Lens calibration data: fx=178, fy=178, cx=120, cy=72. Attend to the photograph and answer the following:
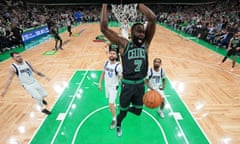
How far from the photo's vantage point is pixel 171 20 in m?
23.6

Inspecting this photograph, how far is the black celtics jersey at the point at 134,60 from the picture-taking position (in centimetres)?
243

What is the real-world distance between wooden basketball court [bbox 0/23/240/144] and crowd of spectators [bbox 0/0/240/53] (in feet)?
5.55

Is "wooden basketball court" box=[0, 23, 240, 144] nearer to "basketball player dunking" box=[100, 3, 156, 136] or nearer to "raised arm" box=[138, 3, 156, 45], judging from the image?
"basketball player dunking" box=[100, 3, 156, 136]

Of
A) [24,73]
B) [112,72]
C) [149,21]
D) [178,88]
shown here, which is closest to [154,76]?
[112,72]

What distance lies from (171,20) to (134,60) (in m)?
23.1

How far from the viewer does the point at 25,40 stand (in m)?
13.6

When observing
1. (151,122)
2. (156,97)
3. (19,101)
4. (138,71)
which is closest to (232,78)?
(151,122)

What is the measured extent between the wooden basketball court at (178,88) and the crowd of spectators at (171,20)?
1691 millimetres

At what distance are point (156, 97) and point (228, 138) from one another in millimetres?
2270

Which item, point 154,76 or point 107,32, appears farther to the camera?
point 154,76

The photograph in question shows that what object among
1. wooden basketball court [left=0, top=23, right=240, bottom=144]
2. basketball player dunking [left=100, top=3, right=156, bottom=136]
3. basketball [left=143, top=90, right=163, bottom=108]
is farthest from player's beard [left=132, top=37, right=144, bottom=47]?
wooden basketball court [left=0, top=23, right=240, bottom=144]

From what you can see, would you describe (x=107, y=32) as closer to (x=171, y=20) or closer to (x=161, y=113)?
(x=161, y=113)

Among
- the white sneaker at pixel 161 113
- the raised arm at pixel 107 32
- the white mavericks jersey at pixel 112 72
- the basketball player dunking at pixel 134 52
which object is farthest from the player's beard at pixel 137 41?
the white sneaker at pixel 161 113

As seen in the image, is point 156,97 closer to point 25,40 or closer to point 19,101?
point 19,101
